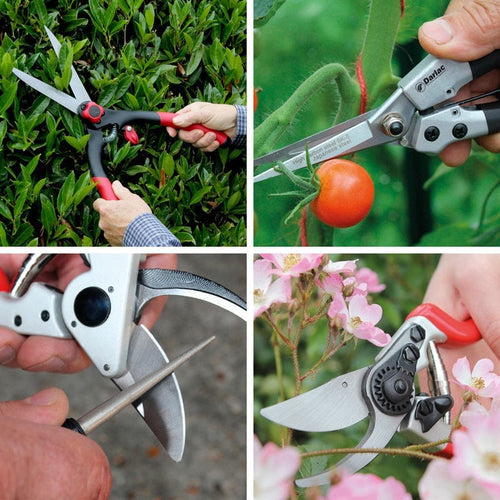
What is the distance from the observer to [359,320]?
75cm

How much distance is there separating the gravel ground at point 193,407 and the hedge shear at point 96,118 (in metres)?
0.54

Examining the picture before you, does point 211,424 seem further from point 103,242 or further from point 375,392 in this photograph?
point 375,392

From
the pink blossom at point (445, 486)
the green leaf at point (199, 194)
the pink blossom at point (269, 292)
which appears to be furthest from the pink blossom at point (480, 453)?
the green leaf at point (199, 194)

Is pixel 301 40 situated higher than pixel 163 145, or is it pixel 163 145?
pixel 301 40

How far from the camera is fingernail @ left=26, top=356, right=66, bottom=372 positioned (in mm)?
736

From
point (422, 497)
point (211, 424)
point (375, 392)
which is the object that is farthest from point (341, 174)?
point (211, 424)

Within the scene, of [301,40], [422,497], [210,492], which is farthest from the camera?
[210,492]

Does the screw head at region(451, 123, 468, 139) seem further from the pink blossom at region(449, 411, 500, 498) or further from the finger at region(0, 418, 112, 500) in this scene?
the finger at region(0, 418, 112, 500)

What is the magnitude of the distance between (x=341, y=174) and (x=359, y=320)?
0.57ft

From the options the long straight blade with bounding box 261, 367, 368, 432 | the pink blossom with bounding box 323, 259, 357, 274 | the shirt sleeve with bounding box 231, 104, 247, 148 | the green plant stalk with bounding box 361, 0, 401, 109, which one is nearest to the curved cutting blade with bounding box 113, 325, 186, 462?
the long straight blade with bounding box 261, 367, 368, 432

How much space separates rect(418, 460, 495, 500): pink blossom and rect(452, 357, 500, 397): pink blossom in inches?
3.3

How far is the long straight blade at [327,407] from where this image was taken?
733mm

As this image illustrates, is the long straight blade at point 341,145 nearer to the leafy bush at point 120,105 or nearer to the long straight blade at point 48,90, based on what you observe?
the leafy bush at point 120,105

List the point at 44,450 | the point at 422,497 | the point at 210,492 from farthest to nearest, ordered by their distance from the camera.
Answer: the point at 210,492 → the point at 422,497 → the point at 44,450
